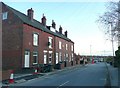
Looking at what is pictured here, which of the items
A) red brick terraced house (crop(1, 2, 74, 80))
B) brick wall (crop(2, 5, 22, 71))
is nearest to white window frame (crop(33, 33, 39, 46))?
red brick terraced house (crop(1, 2, 74, 80))

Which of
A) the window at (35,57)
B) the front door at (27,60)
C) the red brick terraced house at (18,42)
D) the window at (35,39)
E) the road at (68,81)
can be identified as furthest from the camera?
the window at (35,39)

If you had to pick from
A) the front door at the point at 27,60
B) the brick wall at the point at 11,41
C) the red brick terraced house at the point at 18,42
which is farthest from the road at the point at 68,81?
the brick wall at the point at 11,41

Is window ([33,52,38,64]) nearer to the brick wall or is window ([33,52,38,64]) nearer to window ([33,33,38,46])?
window ([33,33,38,46])

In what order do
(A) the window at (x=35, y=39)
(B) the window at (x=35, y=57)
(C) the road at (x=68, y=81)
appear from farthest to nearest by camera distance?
(A) the window at (x=35, y=39), (B) the window at (x=35, y=57), (C) the road at (x=68, y=81)

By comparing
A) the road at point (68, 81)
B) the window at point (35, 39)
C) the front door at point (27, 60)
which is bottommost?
the road at point (68, 81)

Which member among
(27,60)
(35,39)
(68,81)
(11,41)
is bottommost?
(68,81)

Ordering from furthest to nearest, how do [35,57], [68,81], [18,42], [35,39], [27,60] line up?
[35,39], [35,57], [27,60], [18,42], [68,81]

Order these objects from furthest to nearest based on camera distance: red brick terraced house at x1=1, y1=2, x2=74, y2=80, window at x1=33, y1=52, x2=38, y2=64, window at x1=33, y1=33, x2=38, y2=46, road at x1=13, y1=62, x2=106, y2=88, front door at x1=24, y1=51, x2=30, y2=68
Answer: window at x1=33, y1=33, x2=38, y2=46 < window at x1=33, y1=52, x2=38, y2=64 < front door at x1=24, y1=51, x2=30, y2=68 < red brick terraced house at x1=1, y1=2, x2=74, y2=80 < road at x1=13, y1=62, x2=106, y2=88

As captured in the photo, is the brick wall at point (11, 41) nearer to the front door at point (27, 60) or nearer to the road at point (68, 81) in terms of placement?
the front door at point (27, 60)

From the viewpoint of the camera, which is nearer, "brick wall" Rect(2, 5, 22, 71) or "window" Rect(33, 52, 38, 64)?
"brick wall" Rect(2, 5, 22, 71)

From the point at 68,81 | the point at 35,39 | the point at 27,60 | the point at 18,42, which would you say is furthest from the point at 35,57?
the point at 68,81

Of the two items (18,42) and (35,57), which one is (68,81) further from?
(35,57)

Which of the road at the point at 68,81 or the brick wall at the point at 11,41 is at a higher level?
the brick wall at the point at 11,41

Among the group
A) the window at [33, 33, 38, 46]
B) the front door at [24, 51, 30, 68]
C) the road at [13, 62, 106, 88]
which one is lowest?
the road at [13, 62, 106, 88]
